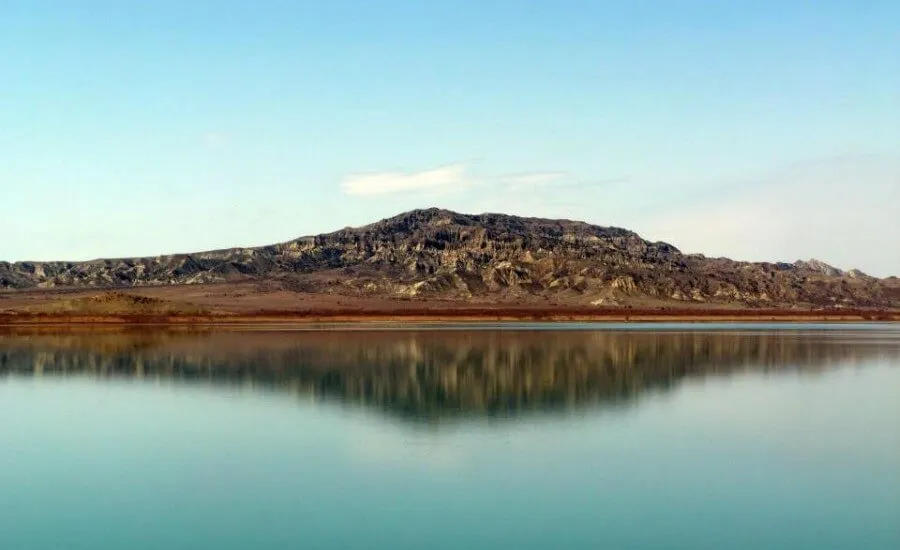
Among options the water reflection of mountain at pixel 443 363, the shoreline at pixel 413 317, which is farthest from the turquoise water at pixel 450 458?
the shoreline at pixel 413 317

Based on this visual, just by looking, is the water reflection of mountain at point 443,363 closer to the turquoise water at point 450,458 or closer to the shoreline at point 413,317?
the turquoise water at point 450,458

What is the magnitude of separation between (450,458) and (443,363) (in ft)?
90.4

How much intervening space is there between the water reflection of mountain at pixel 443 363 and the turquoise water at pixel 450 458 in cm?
34

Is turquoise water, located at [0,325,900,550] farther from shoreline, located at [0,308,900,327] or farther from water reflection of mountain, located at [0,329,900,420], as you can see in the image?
shoreline, located at [0,308,900,327]

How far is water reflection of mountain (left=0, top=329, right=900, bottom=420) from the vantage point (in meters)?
36.3

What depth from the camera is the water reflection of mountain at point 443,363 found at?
119ft

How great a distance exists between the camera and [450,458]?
2283cm

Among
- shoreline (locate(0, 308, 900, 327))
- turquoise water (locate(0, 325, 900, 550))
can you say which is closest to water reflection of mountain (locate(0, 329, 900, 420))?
turquoise water (locate(0, 325, 900, 550))

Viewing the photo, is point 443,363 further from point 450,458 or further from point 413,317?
point 413,317

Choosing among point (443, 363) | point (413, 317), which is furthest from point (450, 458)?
point (413, 317)

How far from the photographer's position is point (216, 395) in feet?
122

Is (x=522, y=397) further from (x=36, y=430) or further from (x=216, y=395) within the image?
(x=36, y=430)

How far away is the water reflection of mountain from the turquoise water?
1.13 ft

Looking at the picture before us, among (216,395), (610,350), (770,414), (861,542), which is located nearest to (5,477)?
(216,395)
